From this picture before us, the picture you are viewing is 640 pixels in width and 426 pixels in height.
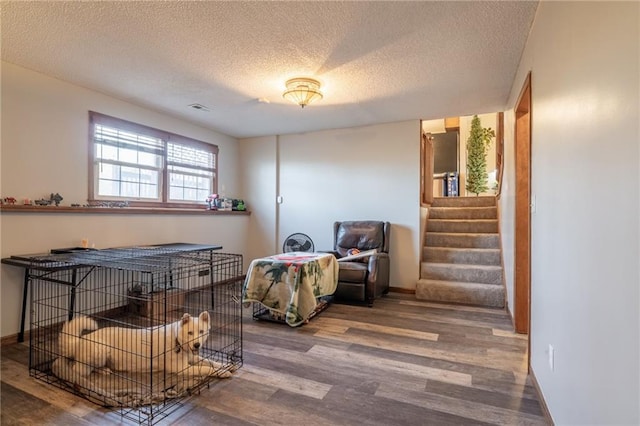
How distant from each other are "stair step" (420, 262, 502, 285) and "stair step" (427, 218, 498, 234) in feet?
2.56

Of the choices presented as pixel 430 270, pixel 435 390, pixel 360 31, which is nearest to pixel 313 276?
pixel 435 390

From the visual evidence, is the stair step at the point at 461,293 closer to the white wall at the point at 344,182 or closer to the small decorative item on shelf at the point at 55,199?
the white wall at the point at 344,182

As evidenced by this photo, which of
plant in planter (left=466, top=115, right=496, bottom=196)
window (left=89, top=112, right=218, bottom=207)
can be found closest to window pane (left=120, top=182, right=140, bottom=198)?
window (left=89, top=112, right=218, bottom=207)

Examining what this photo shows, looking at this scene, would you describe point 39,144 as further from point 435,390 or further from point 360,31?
point 435,390

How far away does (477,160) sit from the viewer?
7.02 meters

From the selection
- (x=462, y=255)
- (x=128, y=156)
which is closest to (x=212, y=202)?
(x=128, y=156)

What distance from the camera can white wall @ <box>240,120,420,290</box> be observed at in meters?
4.57

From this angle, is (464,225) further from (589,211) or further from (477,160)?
(589,211)

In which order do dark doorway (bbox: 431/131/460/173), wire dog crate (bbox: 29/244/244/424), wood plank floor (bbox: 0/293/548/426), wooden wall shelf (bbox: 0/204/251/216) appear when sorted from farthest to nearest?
1. dark doorway (bbox: 431/131/460/173)
2. wooden wall shelf (bbox: 0/204/251/216)
3. wire dog crate (bbox: 29/244/244/424)
4. wood plank floor (bbox: 0/293/548/426)

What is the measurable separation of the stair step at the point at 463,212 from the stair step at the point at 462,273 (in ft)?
3.69

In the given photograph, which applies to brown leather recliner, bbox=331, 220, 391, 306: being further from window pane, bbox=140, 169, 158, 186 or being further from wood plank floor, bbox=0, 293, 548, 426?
window pane, bbox=140, 169, 158, 186

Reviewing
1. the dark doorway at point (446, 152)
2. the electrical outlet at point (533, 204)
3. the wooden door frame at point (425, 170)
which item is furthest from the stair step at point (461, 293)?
the dark doorway at point (446, 152)

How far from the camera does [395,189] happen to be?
4652 millimetres

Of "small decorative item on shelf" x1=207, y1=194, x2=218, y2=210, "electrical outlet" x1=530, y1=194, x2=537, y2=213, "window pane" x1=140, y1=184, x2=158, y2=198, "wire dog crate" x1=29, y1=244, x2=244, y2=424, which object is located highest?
"window pane" x1=140, y1=184, x2=158, y2=198
